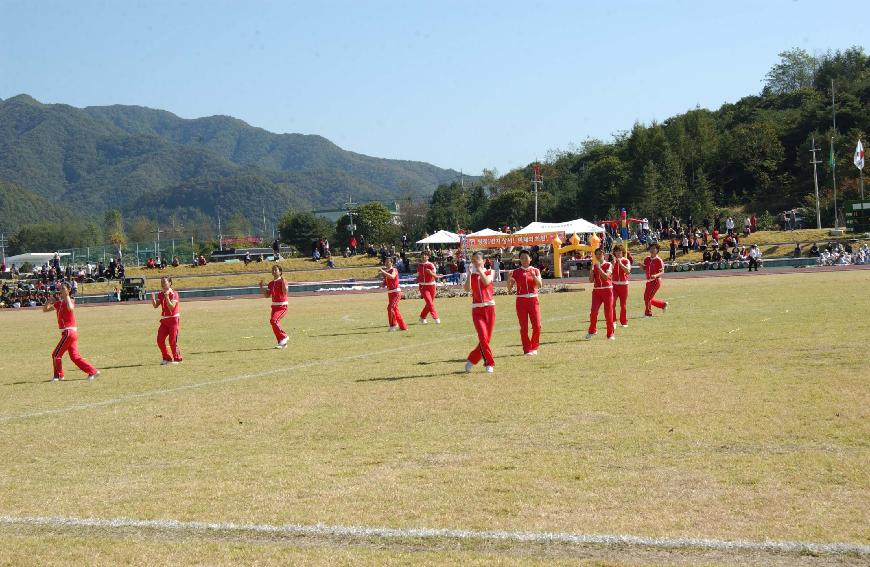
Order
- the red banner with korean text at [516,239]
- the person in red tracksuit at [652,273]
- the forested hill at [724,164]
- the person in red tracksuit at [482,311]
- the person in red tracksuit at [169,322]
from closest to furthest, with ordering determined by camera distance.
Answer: the person in red tracksuit at [482,311]
the person in red tracksuit at [169,322]
the person in red tracksuit at [652,273]
the red banner with korean text at [516,239]
the forested hill at [724,164]

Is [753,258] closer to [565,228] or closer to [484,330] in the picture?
[565,228]

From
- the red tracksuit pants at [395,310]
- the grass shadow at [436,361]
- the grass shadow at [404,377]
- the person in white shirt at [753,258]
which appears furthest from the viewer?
the person in white shirt at [753,258]

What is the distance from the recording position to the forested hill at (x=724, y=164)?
285ft

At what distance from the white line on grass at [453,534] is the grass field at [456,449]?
0.09 meters

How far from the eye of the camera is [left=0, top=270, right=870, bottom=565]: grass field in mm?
6871

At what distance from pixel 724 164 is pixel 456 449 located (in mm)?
97290

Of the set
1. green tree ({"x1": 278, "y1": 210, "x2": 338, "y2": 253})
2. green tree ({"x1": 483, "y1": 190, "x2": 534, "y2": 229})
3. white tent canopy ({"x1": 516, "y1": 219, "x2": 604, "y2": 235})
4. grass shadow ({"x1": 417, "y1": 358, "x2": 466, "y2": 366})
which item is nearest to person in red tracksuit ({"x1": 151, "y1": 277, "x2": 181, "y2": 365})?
grass shadow ({"x1": 417, "y1": 358, "x2": 466, "y2": 366})

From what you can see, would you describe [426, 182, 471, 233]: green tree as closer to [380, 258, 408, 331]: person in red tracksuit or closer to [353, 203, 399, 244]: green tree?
[353, 203, 399, 244]: green tree

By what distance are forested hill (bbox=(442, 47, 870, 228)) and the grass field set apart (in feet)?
215

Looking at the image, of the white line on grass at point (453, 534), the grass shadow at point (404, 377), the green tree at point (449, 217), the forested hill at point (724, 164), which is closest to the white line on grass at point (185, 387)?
the grass shadow at point (404, 377)

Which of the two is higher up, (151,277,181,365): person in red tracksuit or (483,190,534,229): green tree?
(483,190,534,229): green tree

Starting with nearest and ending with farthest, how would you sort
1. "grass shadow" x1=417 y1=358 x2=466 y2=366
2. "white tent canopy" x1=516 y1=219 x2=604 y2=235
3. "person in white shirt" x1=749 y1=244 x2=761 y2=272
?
"grass shadow" x1=417 y1=358 x2=466 y2=366
"person in white shirt" x1=749 y1=244 x2=761 y2=272
"white tent canopy" x1=516 y1=219 x2=604 y2=235

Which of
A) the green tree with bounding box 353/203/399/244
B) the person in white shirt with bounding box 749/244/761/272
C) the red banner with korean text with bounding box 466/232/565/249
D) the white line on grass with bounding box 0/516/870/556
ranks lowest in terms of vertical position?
the white line on grass with bounding box 0/516/870/556

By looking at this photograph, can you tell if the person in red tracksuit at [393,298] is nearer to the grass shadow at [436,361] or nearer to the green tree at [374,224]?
the grass shadow at [436,361]
